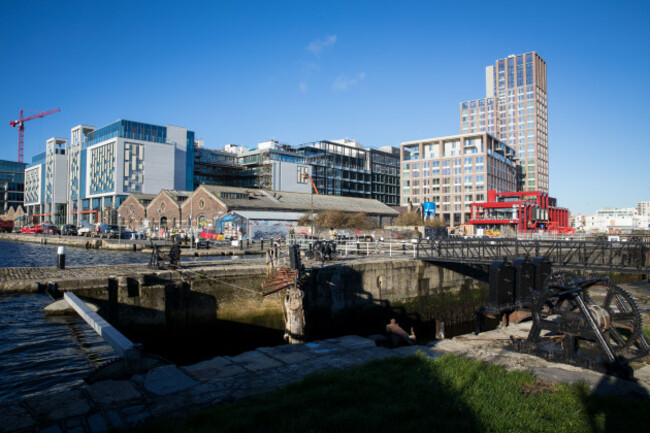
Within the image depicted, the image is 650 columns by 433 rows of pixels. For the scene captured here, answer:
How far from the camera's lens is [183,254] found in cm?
3634

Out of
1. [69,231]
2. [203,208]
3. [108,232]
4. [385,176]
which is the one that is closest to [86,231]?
[69,231]

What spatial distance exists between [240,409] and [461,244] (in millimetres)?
18404

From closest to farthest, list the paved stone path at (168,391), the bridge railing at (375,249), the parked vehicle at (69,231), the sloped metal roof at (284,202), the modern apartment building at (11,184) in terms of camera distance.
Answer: the paved stone path at (168,391) < the bridge railing at (375,249) < the sloped metal roof at (284,202) < the parked vehicle at (69,231) < the modern apartment building at (11,184)

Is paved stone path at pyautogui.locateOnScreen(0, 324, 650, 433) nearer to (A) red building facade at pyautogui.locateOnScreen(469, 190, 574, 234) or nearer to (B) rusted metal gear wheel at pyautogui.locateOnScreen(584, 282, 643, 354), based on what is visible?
(B) rusted metal gear wheel at pyautogui.locateOnScreen(584, 282, 643, 354)

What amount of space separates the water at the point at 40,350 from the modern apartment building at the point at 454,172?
9385 centimetres

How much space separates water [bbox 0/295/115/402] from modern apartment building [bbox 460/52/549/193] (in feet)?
495

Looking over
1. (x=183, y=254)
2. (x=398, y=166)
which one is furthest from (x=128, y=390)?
(x=398, y=166)

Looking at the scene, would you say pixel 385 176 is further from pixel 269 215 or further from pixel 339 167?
pixel 269 215

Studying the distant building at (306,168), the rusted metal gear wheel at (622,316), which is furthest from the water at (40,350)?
the distant building at (306,168)

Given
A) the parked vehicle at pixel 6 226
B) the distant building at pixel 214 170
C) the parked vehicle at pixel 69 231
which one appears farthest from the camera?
the distant building at pixel 214 170

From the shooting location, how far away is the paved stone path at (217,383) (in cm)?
563

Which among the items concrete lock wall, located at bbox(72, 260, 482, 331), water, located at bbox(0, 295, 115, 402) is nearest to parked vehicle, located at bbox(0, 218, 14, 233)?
water, located at bbox(0, 295, 115, 402)

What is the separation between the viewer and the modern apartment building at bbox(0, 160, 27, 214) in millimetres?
140125

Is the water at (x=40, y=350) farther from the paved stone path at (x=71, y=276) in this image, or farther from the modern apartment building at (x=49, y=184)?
the modern apartment building at (x=49, y=184)
